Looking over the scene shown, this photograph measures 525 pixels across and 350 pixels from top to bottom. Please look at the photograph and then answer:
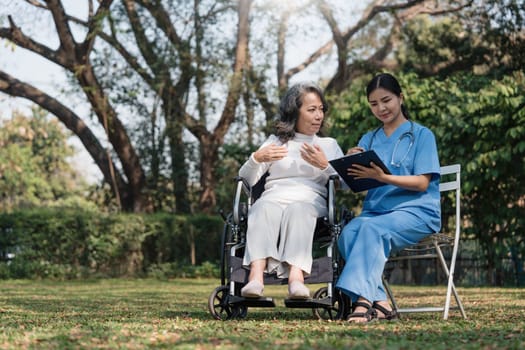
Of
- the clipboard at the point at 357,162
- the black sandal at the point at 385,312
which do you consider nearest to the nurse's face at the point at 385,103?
the clipboard at the point at 357,162

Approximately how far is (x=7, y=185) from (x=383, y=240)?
35.4 metres

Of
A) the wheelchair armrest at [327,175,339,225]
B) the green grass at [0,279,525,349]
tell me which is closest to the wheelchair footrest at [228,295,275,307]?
the green grass at [0,279,525,349]

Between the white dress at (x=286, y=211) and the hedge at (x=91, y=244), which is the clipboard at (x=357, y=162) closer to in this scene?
the white dress at (x=286, y=211)

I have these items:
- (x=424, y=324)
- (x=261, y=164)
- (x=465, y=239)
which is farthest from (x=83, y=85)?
(x=424, y=324)

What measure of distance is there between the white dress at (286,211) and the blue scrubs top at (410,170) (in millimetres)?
318

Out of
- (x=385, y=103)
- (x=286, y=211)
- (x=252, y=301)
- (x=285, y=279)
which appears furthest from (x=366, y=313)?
(x=385, y=103)

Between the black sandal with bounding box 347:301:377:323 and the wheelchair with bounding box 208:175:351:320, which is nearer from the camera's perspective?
the black sandal with bounding box 347:301:377:323

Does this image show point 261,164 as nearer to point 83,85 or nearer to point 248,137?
point 83,85

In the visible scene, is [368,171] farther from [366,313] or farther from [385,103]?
[366,313]

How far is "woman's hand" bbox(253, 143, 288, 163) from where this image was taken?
4.84 metres

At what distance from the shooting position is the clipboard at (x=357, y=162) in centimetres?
441

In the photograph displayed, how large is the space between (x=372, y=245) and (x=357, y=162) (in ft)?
1.48

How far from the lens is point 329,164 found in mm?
4816

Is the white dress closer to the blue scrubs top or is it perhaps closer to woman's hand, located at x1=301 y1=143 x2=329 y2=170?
woman's hand, located at x1=301 y1=143 x2=329 y2=170
